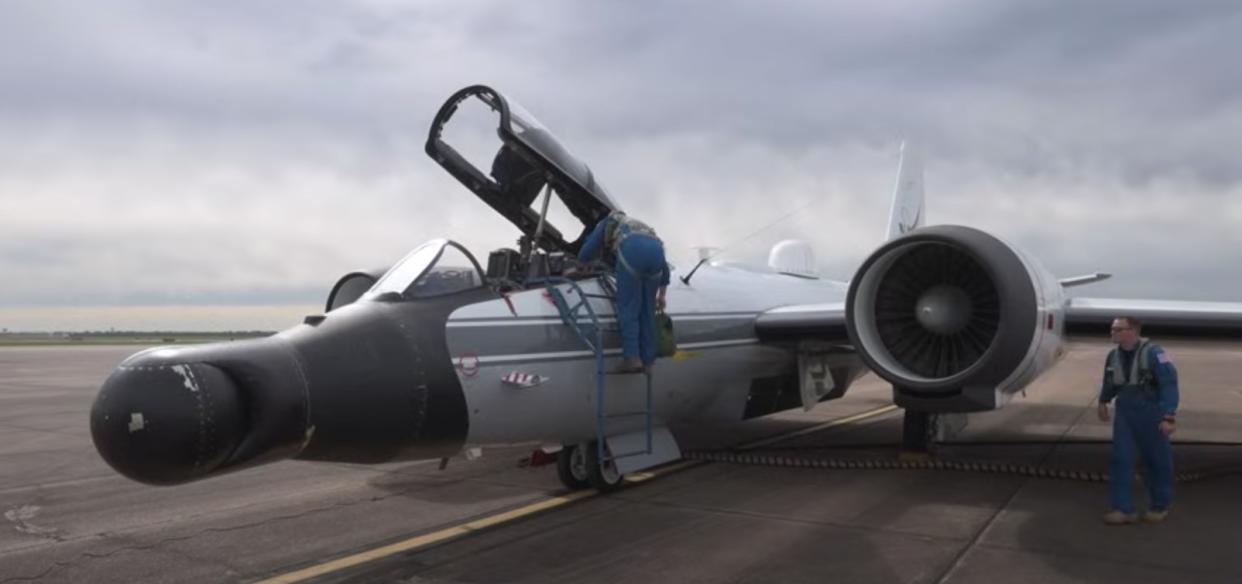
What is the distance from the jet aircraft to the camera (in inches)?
184

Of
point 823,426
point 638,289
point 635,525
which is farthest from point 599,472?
point 823,426

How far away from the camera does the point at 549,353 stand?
22.2 ft

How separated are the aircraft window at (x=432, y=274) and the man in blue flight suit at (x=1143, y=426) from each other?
16.8ft

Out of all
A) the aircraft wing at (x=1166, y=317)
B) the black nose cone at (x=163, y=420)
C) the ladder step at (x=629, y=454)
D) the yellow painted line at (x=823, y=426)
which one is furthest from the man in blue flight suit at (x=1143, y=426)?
the black nose cone at (x=163, y=420)

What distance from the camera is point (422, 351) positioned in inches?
232

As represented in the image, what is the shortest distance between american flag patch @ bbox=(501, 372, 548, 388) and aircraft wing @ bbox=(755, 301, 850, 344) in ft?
10.6

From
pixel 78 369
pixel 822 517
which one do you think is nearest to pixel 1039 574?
pixel 822 517

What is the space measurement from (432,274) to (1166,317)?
6.72 m

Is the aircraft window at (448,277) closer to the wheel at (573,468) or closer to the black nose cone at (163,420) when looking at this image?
the black nose cone at (163,420)

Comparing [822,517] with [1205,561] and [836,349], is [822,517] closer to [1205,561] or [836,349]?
[1205,561]

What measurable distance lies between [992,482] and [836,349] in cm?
236

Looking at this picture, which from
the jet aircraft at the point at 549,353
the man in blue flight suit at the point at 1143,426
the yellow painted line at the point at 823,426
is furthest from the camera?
the yellow painted line at the point at 823,426

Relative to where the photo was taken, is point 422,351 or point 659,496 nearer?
point 422,351

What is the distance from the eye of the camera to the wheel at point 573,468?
25.7ft
